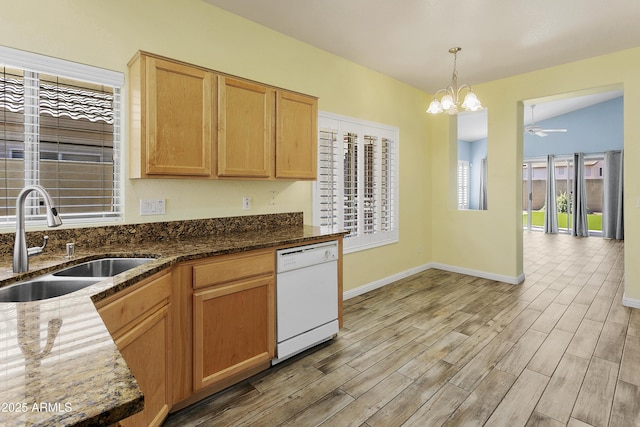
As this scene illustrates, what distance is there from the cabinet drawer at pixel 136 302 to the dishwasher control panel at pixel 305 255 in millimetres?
785

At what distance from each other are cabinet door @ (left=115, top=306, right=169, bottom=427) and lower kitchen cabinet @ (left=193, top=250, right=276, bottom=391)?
0.68 ft

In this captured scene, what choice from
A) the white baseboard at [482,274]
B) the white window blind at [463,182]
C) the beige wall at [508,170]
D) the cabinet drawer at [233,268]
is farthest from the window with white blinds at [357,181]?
the white window blind at [463,182]

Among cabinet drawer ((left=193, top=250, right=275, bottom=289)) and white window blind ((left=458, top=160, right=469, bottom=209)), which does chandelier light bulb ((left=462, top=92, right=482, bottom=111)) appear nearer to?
cabinet drawer ((left=193, top=250, right=275, bottom=289))

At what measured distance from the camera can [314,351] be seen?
2691 mm

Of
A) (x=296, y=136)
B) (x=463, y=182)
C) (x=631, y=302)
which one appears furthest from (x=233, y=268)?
(x=463, y=182)

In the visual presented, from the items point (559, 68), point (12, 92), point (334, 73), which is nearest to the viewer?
point (12, 92)

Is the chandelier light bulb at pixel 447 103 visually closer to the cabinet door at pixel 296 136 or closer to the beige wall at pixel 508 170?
the cabinet door at pixel 296 136

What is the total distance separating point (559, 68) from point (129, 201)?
4.91 m

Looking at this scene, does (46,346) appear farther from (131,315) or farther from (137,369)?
(137,369)

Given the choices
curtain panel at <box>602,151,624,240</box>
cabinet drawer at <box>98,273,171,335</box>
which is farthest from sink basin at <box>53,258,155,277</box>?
curtain panel at <box>602,151,624,240</box>

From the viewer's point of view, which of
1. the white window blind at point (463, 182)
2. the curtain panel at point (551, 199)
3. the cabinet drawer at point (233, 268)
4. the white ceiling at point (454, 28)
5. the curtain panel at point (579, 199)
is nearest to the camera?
the cabinet drawer at point (233, 268)

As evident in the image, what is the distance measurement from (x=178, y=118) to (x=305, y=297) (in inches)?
61.9

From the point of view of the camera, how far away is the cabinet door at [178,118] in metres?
2.15

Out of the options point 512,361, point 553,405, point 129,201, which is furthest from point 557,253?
point 129,201
